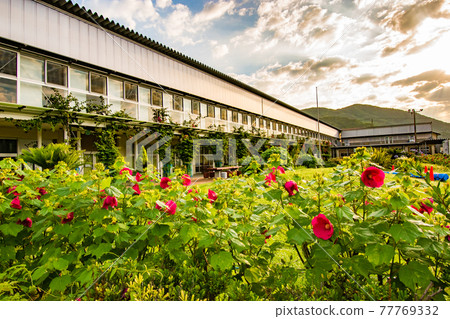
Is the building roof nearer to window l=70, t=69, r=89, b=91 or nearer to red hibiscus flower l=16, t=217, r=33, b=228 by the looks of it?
window l=70, t=69, r=89, b=91

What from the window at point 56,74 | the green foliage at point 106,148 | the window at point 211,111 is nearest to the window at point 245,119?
the window at point 211,111

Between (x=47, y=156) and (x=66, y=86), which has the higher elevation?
(x=66, y=86)

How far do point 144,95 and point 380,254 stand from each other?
45.0ft

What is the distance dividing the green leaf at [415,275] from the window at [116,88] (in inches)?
494

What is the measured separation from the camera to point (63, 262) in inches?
53.8

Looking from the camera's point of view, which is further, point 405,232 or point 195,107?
point 195,107

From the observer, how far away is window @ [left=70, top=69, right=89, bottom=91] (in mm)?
9938

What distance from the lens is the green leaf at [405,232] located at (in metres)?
1.08

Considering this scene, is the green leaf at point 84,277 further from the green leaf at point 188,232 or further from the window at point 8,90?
the window at point 8,90

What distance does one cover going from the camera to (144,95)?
13.1 meters

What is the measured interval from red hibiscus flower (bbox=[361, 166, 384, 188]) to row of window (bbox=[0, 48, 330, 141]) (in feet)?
35.1

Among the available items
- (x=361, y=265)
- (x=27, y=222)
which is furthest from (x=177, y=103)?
(x=361, y=265)

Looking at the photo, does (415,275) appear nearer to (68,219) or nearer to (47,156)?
(68,219)

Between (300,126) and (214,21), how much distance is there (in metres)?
36.1
